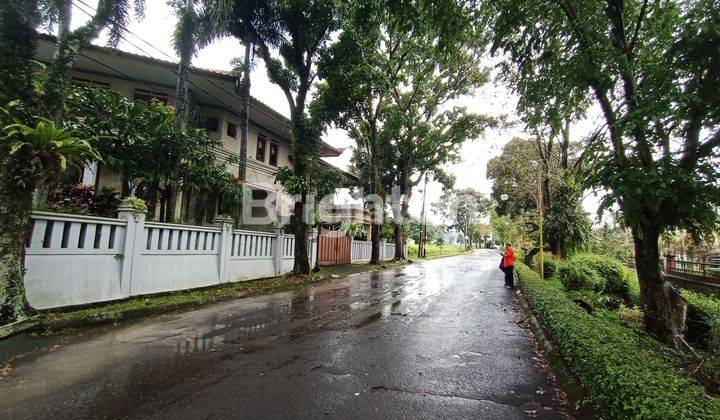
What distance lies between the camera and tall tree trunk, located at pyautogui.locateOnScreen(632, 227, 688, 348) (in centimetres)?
662

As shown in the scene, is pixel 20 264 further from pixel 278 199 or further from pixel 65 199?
pixel 278 199

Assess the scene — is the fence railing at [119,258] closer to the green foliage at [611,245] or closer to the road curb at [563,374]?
the road curb at [563,374]

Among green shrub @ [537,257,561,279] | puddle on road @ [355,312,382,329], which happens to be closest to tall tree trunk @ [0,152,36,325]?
puddle on road @ [355,312,382,329]

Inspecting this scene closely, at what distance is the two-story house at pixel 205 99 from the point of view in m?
12.2

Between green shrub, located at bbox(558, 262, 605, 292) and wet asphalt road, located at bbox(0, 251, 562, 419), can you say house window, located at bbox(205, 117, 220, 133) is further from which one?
green shrub, located at bbox(558, 262, 605, 292)

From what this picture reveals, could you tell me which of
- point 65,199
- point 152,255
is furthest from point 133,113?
point 152,255

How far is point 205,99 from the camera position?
15.3 meters

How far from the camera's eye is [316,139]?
41.7 feet

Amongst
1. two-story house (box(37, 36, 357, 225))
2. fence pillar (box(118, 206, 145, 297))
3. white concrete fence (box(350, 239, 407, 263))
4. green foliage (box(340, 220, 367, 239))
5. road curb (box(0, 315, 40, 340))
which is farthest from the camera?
green foliage (box(340, 220, 367, 239))

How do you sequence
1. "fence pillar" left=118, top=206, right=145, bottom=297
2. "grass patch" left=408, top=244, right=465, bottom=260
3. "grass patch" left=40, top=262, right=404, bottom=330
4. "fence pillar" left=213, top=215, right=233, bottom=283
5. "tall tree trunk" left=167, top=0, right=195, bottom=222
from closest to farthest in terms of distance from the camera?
"grass patch" left=40, top=262, right=404, bottom=330 → "fence pillar" left=118, top=206, right=145, bottom=297 → "fence pillar" left=213, top=215, right=233, bottom=283 → "tall tree trunk" left=167, top=0, right=195, bottom=222 → "grass patch" left=408, top=244, right=465, bottom=260

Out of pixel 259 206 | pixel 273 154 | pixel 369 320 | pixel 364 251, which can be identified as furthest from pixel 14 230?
pixel 364 251

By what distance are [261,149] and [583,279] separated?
15.9 meters

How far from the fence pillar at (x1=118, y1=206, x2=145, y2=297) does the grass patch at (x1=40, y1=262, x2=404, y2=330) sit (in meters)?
0.42

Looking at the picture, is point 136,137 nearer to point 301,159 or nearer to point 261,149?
point 301,159
